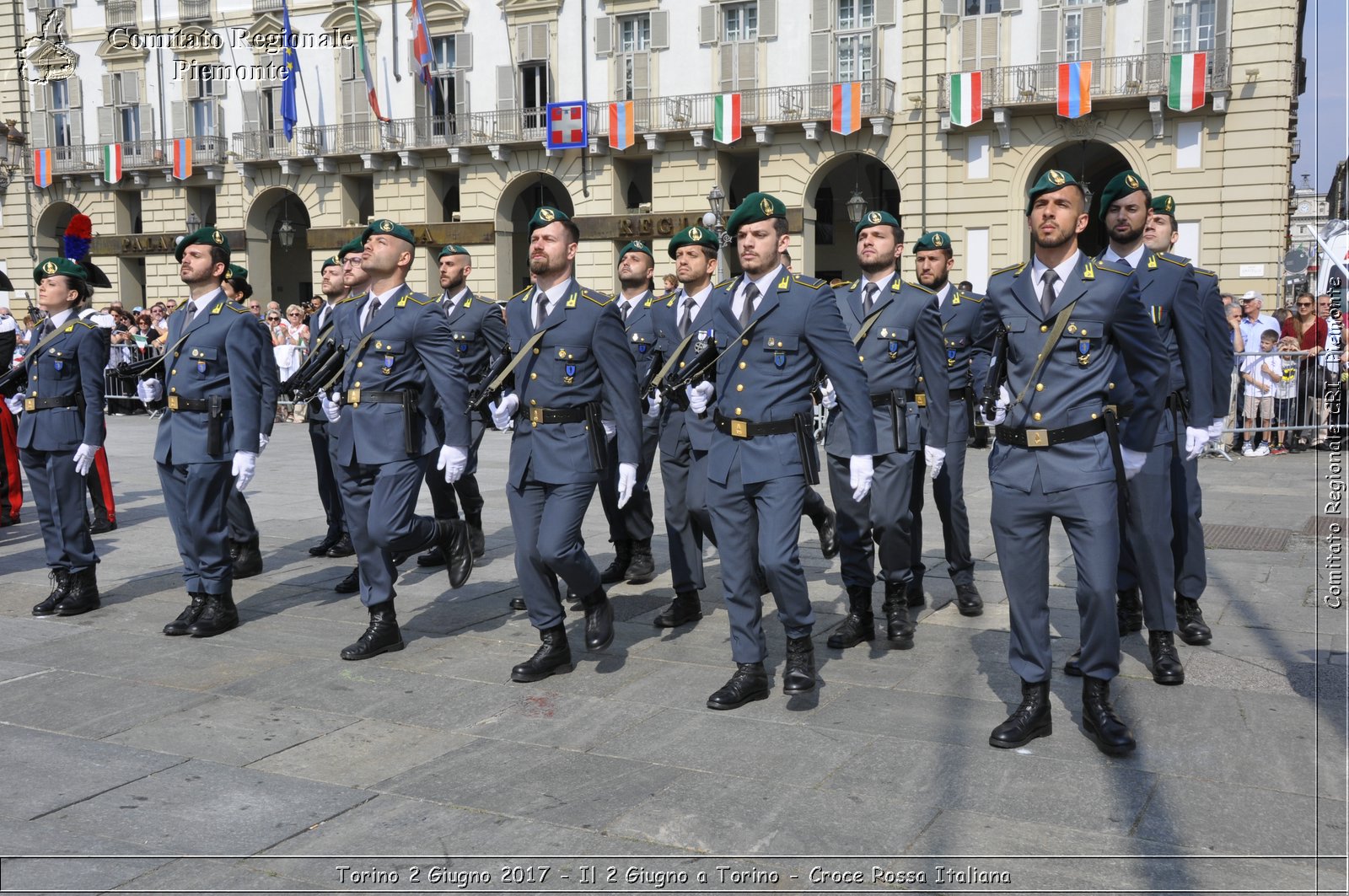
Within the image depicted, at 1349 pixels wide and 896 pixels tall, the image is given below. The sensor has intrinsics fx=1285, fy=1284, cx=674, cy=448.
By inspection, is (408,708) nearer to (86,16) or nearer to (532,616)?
(532,616)

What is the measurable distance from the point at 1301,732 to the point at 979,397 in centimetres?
173

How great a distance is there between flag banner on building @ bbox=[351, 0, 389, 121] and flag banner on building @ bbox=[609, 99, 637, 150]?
20.8 feet

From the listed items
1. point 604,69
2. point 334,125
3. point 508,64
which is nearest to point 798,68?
point 604,69

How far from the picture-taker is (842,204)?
34656mm

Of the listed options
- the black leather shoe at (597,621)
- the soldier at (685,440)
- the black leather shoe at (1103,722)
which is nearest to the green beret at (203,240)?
the soldier at (685,440)

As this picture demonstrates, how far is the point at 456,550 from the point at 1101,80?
23.9m

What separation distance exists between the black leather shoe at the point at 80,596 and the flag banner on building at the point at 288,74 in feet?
96.2

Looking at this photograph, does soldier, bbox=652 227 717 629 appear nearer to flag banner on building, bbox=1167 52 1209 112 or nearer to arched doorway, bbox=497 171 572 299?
flag banner on building, bbox=1167 52 1209 112

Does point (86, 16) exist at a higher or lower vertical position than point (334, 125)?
higher

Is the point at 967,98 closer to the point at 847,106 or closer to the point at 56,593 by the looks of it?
the point at 847,106

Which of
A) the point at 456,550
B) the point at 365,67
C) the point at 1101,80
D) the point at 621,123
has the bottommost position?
the point at 456,550

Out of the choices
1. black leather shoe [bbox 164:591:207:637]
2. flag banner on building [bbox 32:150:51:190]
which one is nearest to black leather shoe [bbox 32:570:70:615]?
black leather shoe [bbox 164:591:207:637]

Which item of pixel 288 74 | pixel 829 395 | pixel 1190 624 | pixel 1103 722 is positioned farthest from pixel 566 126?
pixel 1103 722

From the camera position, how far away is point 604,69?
1232 inches
